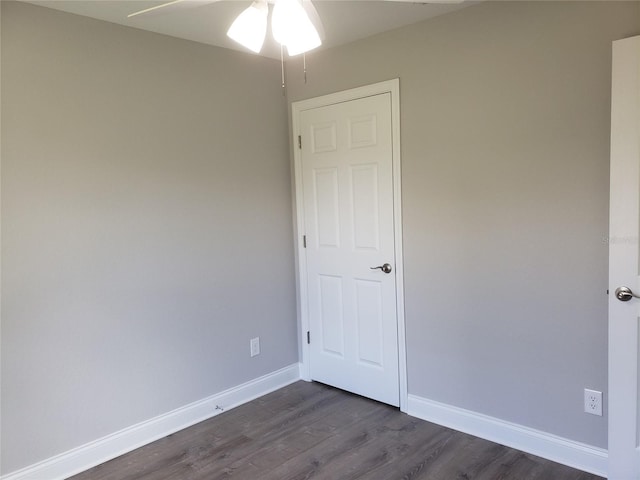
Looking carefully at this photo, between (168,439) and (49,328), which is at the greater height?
(49,328)

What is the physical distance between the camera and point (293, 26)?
1.59 metres

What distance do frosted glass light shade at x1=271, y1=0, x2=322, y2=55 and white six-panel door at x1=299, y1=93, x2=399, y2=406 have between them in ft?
4.70

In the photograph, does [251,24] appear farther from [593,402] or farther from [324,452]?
Result: [593,402]

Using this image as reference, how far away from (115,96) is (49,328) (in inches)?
50.5

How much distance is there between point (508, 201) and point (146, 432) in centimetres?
243

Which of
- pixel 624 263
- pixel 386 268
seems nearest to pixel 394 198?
pixel 386 268

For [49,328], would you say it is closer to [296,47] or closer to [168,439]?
[168,439]

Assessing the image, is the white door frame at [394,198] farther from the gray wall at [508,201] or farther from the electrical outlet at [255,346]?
the electrical outlet at [255,346]

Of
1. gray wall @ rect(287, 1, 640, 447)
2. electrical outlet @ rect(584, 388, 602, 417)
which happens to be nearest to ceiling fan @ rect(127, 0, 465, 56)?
gray wall @ rect(287, 1, 640, 447)

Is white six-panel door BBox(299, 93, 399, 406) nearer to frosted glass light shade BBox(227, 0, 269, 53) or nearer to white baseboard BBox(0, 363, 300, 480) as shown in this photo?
white baseboard BBox(0, 363, 300, 480)

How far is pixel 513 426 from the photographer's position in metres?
2.66

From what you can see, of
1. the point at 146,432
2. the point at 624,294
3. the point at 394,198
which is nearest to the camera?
the point at 624,294

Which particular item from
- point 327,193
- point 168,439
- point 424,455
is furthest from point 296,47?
point 168,439

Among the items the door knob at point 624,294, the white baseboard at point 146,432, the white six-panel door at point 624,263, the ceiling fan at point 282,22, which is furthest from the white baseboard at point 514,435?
the ceiling fan at point 282,22
